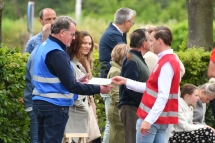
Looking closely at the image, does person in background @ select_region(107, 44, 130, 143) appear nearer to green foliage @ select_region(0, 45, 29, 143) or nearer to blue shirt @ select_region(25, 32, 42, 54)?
green foliage @ select_region(0, 45, 29, 143)

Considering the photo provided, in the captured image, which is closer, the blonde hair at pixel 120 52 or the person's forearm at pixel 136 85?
the person's forearm at pixel 136 85

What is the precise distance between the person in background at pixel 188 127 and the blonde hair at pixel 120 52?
46.2 inches

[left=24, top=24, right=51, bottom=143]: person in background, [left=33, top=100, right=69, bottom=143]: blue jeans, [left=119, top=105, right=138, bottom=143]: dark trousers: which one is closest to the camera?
[left=33, top=100, right=69, bottom=143]: blue jeans

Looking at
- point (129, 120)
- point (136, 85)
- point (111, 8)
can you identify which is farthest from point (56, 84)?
point (111, 8)

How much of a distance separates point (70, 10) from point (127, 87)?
110 ft

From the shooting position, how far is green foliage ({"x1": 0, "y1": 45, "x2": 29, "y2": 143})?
920 centimetres

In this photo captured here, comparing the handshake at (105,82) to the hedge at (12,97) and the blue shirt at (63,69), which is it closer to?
the blue shirt at (63,69)

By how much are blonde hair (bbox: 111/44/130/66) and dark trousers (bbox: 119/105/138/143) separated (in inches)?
34.6

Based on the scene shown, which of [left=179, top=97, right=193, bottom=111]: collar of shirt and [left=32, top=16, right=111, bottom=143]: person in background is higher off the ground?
[left=32, top=16, right=111, bottom=143]: person in background

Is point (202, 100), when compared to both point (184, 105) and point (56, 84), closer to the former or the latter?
point (184, 105)

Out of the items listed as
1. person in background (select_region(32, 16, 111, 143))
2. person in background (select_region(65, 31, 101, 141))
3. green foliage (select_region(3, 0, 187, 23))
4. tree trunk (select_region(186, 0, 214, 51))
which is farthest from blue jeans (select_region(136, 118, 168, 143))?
green foliage (select_region(3, 0, 187, 23))

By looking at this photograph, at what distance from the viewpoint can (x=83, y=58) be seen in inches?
351

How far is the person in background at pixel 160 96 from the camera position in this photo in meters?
7.22

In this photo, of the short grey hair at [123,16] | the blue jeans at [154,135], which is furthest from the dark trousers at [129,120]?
the short grey hair at [123,16]
